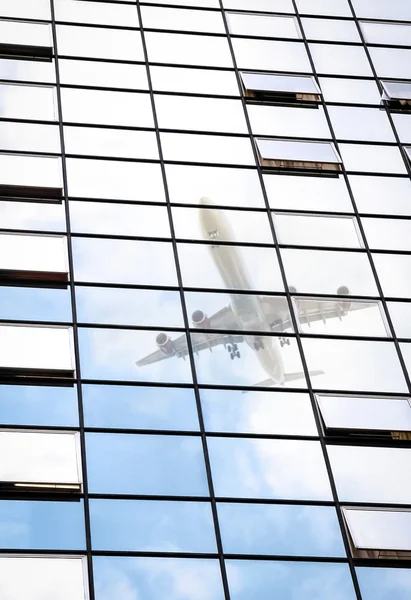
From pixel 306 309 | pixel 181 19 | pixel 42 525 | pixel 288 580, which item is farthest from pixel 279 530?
pixel 181 19

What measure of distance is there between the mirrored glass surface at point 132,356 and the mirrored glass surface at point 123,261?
1.56 metres

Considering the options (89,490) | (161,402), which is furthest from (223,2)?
(89,490)

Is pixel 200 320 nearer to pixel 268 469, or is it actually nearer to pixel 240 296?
pixel 240 296

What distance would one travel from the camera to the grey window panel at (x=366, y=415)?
22.4 m

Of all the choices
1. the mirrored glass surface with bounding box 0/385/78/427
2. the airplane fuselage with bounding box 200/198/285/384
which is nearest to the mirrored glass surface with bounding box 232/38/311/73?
the airplane fuselage with bounding box 200/198/285/384

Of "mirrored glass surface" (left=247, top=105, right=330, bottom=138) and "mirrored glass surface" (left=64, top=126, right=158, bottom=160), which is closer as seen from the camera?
"mirrored glass surface" (left=64, top=126, right=158, bottom=160)

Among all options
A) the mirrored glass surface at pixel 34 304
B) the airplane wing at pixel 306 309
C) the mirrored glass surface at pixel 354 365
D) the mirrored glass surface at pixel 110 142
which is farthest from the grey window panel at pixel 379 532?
the mirrored glass surface at pixel 110 142

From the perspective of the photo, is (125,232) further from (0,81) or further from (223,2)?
(223,2)

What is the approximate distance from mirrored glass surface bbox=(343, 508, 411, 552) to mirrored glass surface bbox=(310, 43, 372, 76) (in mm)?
14509

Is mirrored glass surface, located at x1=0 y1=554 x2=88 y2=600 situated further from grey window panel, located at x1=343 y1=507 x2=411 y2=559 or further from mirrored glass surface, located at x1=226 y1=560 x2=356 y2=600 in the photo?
grey window panel, located at x1=343 y1=507 x2=411 y2=559

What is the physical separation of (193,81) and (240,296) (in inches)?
310

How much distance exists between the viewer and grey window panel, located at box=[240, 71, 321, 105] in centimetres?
2978

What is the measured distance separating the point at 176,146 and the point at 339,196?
4.23 meters

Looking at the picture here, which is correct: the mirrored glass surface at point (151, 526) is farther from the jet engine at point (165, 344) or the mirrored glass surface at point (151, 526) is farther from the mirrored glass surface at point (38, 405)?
the jet engine at point (165, 344)
